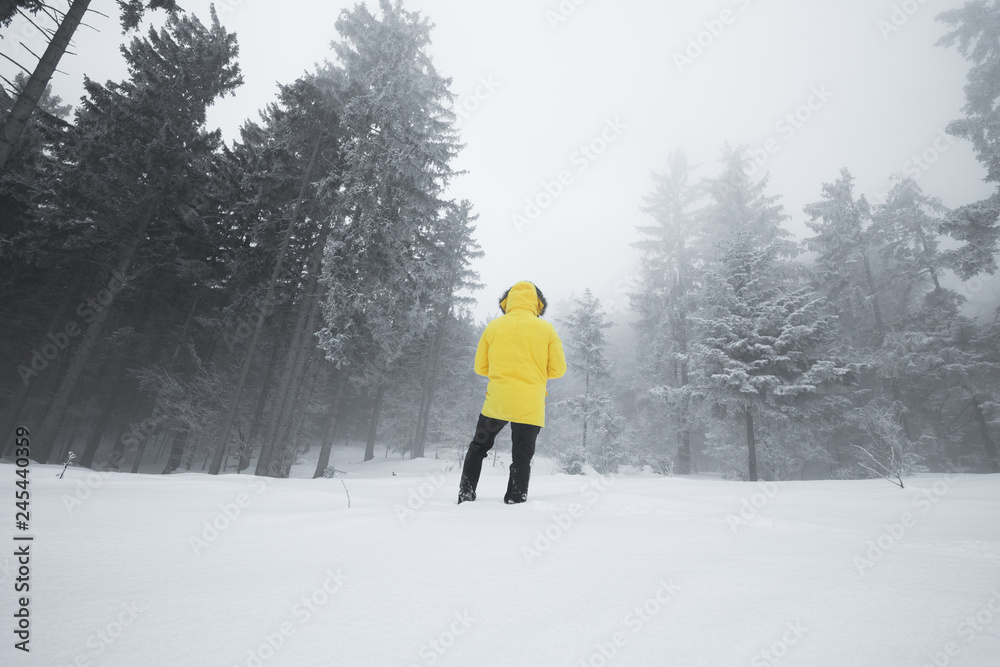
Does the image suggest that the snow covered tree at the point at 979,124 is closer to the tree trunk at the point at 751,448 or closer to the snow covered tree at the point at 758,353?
the snow covered tree at the point at 758,353

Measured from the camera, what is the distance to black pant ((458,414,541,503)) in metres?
3.44

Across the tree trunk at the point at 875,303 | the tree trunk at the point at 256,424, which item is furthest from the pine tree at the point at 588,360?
the tree trunk at the point at 256,424

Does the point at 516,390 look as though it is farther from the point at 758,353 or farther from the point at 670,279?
the point at 670,279

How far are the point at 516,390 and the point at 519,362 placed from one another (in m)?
0.26

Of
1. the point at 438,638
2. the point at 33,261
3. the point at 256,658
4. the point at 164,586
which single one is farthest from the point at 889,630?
the point at 33,261

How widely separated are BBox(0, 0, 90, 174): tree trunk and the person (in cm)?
836

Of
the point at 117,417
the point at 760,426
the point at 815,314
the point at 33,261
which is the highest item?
the point at 815,314

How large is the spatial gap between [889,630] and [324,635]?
146 centimetres

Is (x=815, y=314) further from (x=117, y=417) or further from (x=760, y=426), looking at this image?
(x=117, y=417)

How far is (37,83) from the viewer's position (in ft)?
21.2

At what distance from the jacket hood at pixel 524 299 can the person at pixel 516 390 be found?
0.13 meters

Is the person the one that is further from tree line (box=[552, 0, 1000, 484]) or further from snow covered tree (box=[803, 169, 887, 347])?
snow covered tree (box=[803, 169, 887, 347])

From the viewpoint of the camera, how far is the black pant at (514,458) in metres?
3.44

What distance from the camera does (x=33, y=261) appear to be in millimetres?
15047
